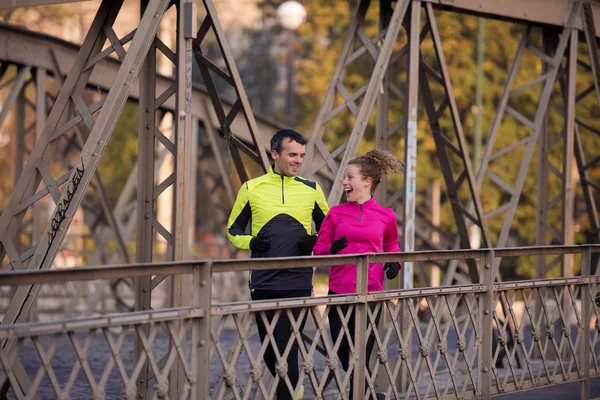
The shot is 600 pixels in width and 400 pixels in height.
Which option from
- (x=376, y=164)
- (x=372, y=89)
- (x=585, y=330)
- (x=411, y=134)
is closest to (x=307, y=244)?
(x=376, y=164)

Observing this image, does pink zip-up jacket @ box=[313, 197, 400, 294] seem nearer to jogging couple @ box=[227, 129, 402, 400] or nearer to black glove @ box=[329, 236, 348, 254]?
jogging couple @ box=[227, 129, 402, 400]

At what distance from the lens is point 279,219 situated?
7.07 m

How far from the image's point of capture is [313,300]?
6.31 meters

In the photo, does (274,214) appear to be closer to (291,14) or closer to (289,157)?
(289,157)

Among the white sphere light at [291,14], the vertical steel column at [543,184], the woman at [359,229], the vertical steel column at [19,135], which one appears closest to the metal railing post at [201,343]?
the woman at [359,229]

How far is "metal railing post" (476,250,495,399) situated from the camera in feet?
25.3

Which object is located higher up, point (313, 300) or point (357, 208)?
point (357, 208)

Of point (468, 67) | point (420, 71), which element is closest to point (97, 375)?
point (420, 71)

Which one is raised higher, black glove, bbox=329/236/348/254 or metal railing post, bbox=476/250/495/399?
black glove, bbox=329/236/348/254

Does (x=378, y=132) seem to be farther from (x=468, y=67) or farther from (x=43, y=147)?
(x=468, y=67)

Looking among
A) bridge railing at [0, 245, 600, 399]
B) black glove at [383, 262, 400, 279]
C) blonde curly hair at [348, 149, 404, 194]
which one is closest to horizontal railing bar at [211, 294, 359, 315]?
bridge railing at [0, 245, 600, 399]

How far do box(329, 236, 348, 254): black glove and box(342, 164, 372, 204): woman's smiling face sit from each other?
0.37 m

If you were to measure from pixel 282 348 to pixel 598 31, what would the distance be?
8.00 m

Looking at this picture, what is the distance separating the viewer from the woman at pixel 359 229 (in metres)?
7.09
